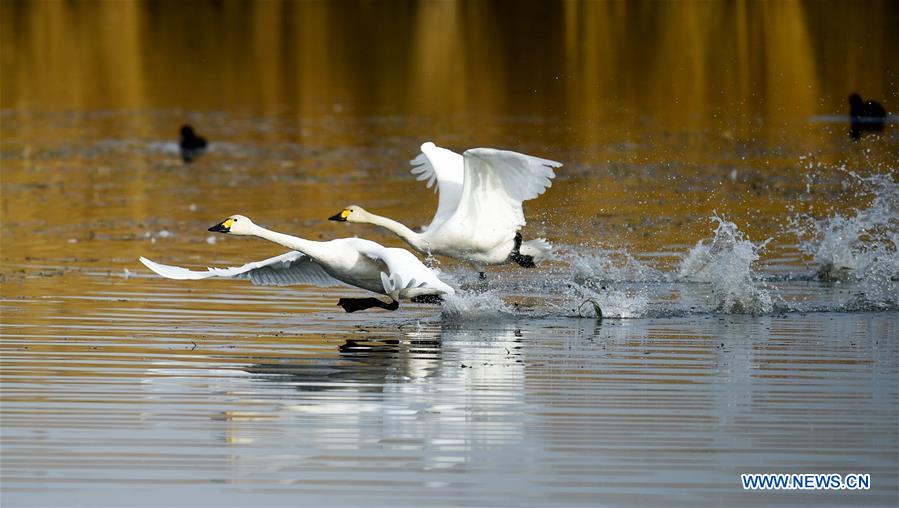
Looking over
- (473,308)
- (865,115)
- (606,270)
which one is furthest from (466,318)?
(865,115)

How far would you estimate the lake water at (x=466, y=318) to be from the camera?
8586 millimetres

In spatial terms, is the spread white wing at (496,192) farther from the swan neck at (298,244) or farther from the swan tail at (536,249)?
the swan neck at (298,244)

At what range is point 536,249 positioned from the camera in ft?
49.7

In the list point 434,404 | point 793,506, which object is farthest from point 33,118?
point 793,506

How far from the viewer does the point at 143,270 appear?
1633 centimetres

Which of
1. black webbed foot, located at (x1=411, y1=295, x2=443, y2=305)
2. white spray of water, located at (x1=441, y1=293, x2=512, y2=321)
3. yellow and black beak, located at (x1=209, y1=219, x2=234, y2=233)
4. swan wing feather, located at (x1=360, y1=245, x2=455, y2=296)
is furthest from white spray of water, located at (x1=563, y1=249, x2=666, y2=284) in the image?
yellow and black beak, located at (x1=209, y1=219, x2=234, y2=233)

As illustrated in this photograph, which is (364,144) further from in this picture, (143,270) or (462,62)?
(462,62)

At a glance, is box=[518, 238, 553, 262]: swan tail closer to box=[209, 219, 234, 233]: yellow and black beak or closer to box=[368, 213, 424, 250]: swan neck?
box=[368, 213, 424, 250]: swan neck

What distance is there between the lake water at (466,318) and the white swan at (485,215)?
509 mm

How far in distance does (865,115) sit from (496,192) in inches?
664

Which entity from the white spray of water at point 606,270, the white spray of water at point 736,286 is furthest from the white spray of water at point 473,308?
the white spray of water at point 606,270

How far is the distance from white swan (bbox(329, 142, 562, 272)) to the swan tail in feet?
0.30

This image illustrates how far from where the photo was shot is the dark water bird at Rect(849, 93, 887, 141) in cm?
2900

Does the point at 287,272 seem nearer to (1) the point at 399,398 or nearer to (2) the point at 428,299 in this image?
(2) the point at 428,299
